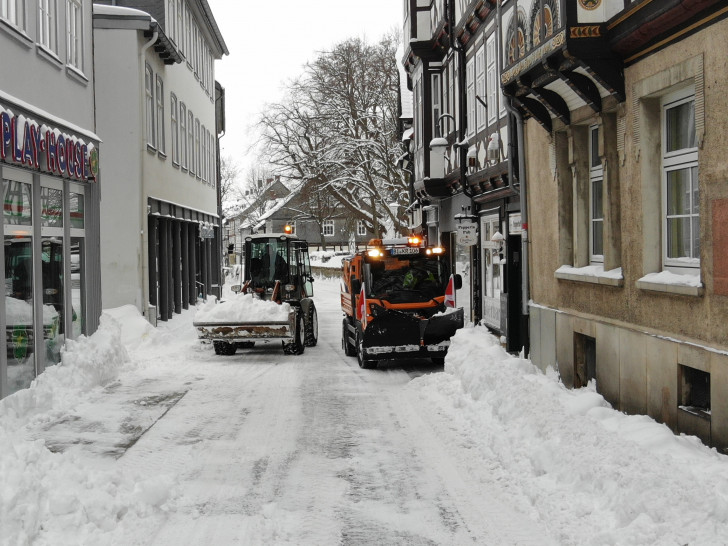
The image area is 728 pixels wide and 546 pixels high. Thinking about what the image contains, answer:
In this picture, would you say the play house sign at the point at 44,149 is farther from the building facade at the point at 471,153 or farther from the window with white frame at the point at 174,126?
the window with white frame at the point at 174,126

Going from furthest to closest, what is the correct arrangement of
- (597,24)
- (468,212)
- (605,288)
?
(468,212) < (605,288) < (597,24)

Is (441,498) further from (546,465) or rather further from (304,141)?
(304,141)

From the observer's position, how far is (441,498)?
7.24 m

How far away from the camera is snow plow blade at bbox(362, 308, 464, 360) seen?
16.2 m

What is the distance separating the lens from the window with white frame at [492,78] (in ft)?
60.5

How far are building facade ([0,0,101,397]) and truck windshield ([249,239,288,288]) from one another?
5214mm

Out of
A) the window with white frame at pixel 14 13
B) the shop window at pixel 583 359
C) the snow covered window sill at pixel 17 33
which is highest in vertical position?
the window with white frame at pixel 14 13

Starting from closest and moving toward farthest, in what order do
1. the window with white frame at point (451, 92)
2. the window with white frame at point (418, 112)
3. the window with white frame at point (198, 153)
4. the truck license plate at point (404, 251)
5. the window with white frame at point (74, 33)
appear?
the window with white frame at point (74, 33) < the truck license plate at point (404, 251) < the window with white frame at point (451, 92) < the window with white frame at point (418, 112) < the window with white frame at point (198, 153)

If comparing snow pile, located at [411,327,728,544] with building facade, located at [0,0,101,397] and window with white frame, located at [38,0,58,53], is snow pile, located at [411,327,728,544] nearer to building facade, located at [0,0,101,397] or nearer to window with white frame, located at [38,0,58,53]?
building facade, located at [0,0,101,397]

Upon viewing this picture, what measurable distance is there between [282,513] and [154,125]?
19543mm

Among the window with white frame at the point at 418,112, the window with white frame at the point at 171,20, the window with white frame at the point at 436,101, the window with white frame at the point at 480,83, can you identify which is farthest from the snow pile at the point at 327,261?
the window with white frame at the point at 480,83

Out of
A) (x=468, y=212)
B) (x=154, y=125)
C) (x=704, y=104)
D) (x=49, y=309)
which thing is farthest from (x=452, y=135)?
(x=704, y=104)

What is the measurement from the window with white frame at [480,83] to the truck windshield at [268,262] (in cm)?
514

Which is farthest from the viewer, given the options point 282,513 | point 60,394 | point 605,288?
point 60,394
